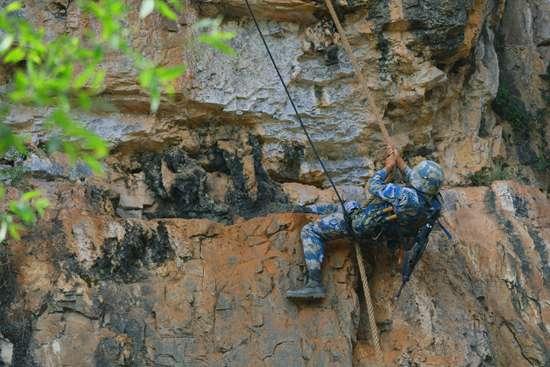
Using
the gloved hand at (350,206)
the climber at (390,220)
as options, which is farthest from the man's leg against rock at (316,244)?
the gloved hand at (350,206)

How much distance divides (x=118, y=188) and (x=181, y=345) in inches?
73.2

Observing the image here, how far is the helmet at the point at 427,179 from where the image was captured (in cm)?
853

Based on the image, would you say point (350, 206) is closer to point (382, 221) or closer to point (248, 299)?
point (382, 221)

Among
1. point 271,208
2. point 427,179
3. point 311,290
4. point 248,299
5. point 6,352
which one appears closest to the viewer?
point 6,352

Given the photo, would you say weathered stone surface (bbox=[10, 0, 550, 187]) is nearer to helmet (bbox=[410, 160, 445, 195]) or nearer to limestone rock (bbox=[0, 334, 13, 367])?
helmet (bbox=[410, 160, 445, 195])

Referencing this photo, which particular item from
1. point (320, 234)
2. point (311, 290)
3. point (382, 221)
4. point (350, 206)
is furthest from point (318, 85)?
point (311, 290)

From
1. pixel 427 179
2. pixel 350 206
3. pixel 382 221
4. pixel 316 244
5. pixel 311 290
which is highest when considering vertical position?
pixel 427 179

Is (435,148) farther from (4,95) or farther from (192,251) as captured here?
(4,95)

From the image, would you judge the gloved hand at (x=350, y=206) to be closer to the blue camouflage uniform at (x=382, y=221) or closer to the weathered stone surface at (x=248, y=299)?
the blue camouflage uniform at (x=382, y=221)

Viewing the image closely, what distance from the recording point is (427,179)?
8531 mm

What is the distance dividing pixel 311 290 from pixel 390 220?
3.07ft

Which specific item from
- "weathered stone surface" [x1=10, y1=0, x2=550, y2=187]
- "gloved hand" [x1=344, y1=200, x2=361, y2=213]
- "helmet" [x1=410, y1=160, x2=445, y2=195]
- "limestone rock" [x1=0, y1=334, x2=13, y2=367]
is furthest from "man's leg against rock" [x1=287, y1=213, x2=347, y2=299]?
"limestone rock" [x1=0, y1=334, x2=13, y2=367]

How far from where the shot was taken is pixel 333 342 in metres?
8.59

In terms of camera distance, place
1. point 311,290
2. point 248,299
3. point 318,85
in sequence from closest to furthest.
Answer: point 311,290 < point 248,299 < point 318,85
